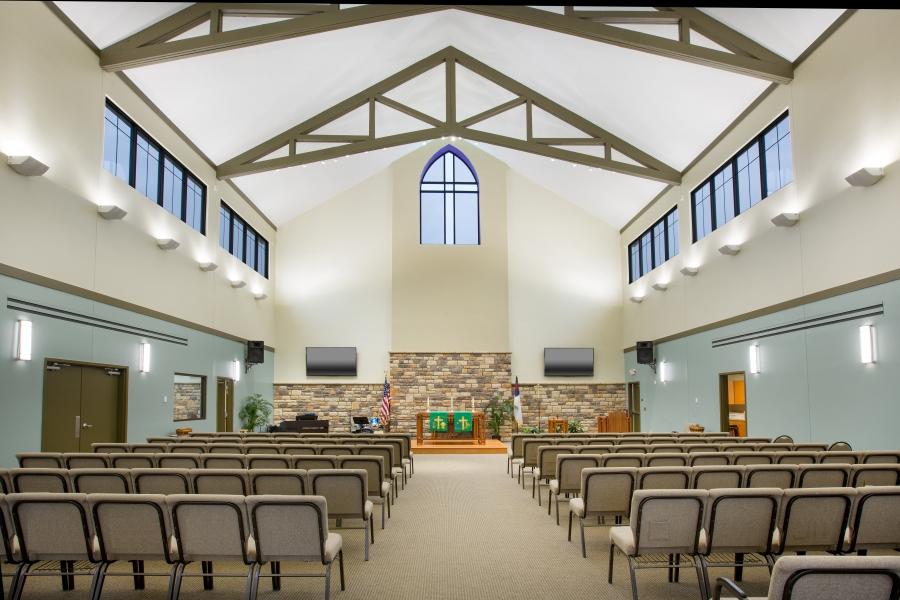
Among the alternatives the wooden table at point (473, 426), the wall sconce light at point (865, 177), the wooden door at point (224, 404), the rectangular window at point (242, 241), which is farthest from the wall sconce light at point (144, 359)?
the wall sconce light at point (865, 177)

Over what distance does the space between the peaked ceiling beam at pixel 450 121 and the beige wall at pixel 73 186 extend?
1.85 metres

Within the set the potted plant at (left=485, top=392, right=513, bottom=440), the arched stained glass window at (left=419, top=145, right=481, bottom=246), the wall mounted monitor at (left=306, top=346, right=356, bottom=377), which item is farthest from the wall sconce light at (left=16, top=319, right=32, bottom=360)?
the arched stained glass window at (left=419, top=145, right=481, bottom=246)

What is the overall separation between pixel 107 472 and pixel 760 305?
9961 mm

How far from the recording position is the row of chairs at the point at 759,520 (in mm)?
4121

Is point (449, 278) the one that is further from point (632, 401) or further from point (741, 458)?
point (741, 458)

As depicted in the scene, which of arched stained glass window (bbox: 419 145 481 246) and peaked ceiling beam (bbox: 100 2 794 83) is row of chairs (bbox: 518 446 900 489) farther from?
arched stained glass window (bbox: 419 145 481 246)

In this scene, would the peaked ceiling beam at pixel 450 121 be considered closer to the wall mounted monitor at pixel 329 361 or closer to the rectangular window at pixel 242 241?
the rectangular window at pixel 242 241

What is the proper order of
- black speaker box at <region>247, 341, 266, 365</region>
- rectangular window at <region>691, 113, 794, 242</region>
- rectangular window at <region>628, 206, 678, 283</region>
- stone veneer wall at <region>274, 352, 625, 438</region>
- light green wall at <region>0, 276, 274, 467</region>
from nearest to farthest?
1. light green wall at <region>0, 276, 274, 467</region>
2. rectangular window at <region>691, 113, 794, 242</region>
3. rectangular window at <region>628, 206, 678, 283</region>
4. black speaker box at <region>247, 341, 266, 365</region>
5. stone veneer wall at <region>274, 352, 625, 438</region>

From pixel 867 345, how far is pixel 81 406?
9.99 metres

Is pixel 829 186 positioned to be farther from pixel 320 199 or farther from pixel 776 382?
pixel 320 199

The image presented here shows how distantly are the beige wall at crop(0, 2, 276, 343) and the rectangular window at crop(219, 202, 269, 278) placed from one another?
79.6 inches

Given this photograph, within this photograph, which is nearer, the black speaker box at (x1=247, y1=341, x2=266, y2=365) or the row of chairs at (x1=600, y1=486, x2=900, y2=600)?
the row of chairs at (x1=600, y1=486, x2=900, y2=600)

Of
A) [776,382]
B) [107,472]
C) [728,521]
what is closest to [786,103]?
[776,382]

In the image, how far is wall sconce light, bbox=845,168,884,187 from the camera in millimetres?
8227
